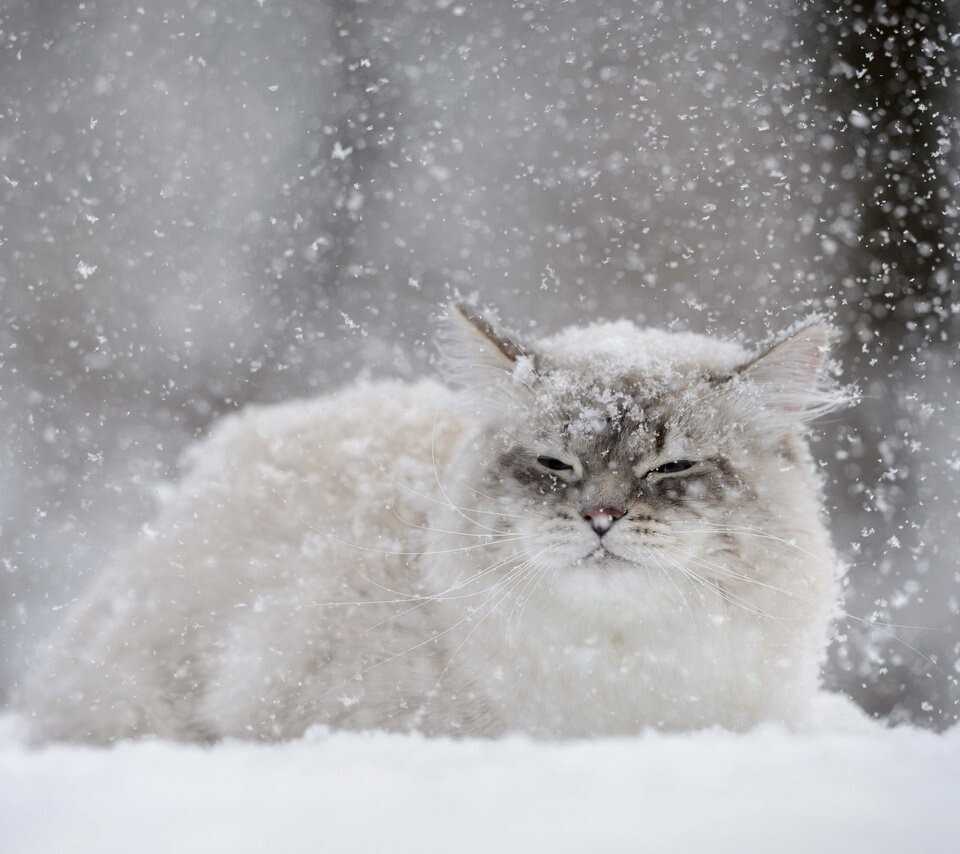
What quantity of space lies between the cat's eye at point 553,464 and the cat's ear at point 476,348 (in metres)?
0.19

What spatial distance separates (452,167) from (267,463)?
118 centimetres

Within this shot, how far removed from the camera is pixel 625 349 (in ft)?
5.76

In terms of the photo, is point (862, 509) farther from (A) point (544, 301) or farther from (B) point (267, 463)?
(B) point (267, 463)

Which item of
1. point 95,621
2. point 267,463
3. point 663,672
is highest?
point 267,463

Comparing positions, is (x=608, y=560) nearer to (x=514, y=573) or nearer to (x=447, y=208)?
Result: (x=514, y=573)

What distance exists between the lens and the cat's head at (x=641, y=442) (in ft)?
4.86

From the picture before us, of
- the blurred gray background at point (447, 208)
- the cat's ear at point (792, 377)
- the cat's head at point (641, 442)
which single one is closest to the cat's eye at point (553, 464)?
the cat's head at point (641, 442)

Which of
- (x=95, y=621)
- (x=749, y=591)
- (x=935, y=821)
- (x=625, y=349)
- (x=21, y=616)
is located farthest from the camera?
(x=21, y=616)

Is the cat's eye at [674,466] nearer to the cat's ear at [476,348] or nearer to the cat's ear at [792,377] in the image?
the cat's ear at [792,377]

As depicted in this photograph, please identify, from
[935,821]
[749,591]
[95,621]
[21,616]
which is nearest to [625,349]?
[749,591]

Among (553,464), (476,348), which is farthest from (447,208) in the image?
(553,464)

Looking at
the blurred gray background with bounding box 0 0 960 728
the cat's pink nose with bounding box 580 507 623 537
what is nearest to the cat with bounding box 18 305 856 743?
the cat's pink nose with bounding box 580 507 623 537

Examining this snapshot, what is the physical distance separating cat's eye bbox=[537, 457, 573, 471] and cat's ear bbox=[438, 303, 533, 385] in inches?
7.5

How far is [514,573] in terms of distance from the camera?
5.12 feet
